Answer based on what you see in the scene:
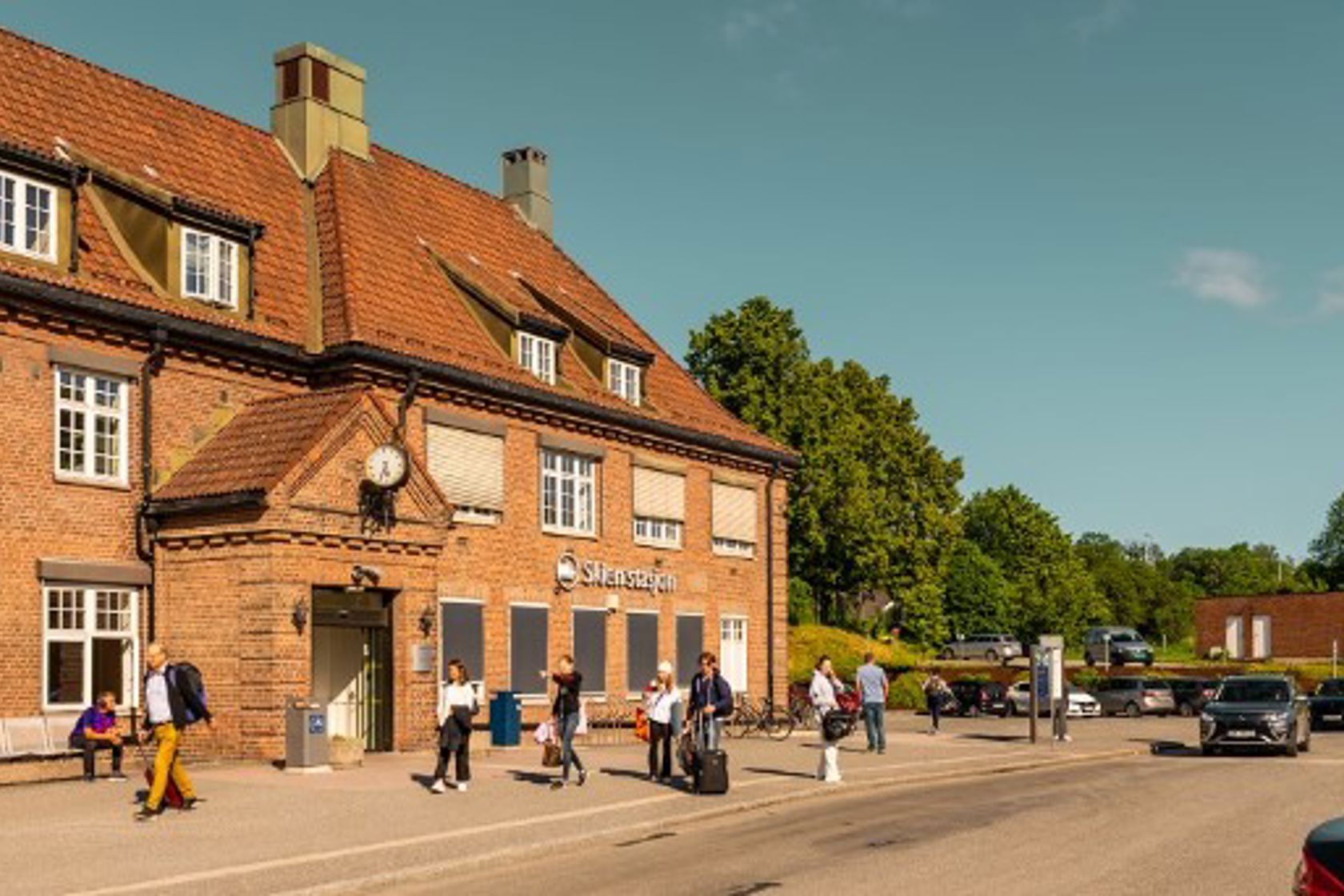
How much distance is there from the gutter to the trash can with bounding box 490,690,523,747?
606cm

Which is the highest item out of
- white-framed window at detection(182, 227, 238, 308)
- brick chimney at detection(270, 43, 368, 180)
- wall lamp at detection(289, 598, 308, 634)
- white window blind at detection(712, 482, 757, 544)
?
brick chimney at detection(270, 43, 368, 180)

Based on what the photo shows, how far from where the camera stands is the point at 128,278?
2606cm

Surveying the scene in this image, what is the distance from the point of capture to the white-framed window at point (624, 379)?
3716 cm

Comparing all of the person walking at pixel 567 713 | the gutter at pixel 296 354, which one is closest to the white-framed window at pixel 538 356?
the gutter at pixel 296 354

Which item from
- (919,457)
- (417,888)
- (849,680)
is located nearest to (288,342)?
(417,888)

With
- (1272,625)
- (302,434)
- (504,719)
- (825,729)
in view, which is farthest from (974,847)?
(1272,625)

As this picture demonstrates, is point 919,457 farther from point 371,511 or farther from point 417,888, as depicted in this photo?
point 417,888

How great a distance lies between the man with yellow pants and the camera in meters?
18.0

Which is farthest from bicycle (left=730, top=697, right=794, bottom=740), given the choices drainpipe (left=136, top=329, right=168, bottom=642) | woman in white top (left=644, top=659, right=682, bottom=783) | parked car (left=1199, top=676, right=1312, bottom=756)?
drainpipe (left=136, top=329, right=168, bottom=642)

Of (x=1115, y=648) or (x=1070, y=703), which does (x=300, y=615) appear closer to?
(x=1070, y=703)

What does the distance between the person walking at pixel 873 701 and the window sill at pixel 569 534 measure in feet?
22.1

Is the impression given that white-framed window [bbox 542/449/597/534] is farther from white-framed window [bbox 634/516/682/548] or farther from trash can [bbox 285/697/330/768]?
trash can [bbox 285/697/330/768]

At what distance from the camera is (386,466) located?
26422 millimetres

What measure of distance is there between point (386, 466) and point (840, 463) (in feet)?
148
